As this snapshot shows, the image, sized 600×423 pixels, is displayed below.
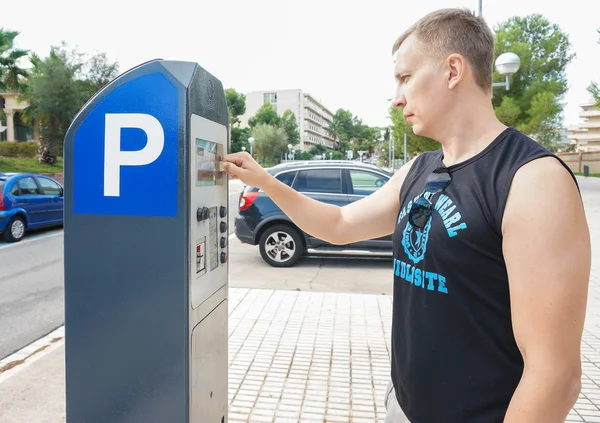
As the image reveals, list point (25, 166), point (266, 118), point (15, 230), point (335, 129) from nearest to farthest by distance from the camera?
point (15, 230) < point (25, 166) < point (266, 118) < point (335, 129)

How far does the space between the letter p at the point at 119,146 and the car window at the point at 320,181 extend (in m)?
6.55

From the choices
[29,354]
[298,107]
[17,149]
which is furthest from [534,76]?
[298,107]

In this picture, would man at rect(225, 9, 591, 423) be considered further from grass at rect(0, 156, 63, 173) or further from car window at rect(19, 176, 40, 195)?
grass at rect(0, 156, 63, 173)

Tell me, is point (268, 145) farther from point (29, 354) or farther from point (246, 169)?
point (246, 169)

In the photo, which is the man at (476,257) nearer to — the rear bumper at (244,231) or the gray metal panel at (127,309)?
the gray metal panel at (127,309)

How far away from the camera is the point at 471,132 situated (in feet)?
4.47

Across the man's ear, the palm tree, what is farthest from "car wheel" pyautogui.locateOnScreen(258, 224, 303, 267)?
the palm tree

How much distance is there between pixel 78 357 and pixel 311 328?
328 cm

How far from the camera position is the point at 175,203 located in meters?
1.81

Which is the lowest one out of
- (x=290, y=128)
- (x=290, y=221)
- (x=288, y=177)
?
(x=290, y=221)

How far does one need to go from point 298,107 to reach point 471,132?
333 feet

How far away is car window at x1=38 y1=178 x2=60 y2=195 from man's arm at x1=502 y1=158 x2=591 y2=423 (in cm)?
1192

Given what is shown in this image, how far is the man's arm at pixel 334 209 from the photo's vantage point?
73.9 inches

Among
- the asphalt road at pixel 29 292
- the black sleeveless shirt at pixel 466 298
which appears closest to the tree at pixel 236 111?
the asphalt road at pixel 29 292
